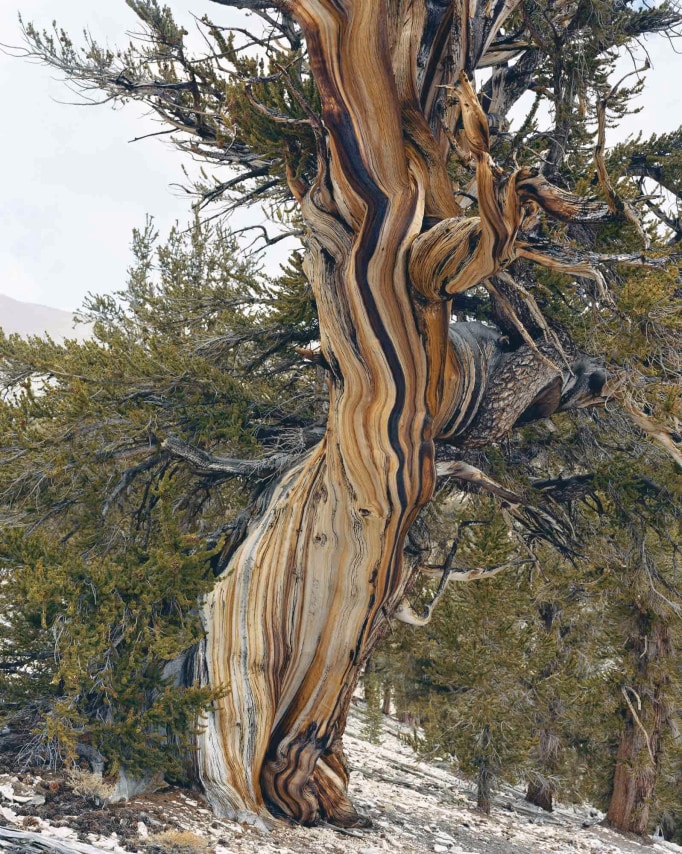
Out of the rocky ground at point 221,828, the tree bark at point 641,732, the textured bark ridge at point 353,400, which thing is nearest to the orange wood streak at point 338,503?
the textured bark ridge at point 353,400

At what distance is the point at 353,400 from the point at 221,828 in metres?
2.56

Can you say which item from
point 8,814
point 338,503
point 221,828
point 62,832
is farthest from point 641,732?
point 8,814

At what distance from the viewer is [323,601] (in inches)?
174

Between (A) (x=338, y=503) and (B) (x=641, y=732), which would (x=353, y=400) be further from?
(B) (x=641, y=732)

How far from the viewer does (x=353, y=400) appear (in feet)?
14.1

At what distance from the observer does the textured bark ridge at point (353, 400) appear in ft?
13.0

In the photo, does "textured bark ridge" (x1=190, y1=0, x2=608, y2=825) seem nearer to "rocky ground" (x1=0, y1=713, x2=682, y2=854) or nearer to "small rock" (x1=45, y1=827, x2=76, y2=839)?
"rocky ground" (x1=0, y1=713, x2=682, y2=854)

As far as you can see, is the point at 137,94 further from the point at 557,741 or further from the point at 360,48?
the point at 557,741

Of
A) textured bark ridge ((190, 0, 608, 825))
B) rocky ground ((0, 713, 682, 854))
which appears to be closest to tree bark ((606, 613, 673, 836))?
rocky ground ((0, 713, 682, 854))

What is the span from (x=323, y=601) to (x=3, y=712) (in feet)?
6.61

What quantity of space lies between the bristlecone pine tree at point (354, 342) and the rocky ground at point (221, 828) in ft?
1.13

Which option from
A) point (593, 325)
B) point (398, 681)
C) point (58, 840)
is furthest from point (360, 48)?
point (398, 681)

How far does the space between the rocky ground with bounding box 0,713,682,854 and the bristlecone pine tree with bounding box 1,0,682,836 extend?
34 centimetres

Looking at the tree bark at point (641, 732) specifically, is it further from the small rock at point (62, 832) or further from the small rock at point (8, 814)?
the small rock at point (8, 814)
